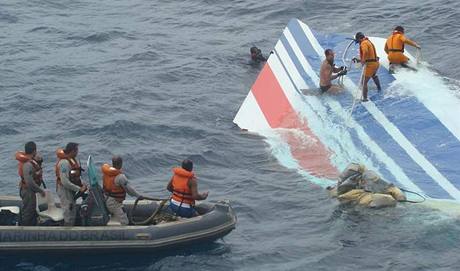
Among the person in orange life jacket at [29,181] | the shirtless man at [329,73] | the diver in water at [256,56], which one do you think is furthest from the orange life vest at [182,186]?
the diver in water at [256,56]

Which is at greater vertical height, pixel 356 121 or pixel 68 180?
pixel 356 121

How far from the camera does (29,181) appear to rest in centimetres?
1596

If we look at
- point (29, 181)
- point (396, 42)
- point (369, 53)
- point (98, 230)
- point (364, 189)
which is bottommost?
point (98, 230)

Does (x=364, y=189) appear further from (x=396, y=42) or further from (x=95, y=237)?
(x=396, y=42)

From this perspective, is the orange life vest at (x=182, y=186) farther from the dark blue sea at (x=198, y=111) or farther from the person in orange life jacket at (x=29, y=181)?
the person in orange life jacket at (x=29, y=181)

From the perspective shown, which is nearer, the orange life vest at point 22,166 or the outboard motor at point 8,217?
the orange life vest at point 22,166

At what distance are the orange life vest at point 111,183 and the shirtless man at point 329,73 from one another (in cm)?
902

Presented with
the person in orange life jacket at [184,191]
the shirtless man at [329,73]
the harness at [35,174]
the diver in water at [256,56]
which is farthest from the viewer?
the diver in water at [256,56]

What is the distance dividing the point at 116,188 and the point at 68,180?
0.87 meters

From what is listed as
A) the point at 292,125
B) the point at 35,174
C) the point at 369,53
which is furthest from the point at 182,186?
the point at 369,53

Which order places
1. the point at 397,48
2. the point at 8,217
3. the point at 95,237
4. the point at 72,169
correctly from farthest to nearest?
the point at 397,48
the point at 8,217
the point at 72,169
the point at 95,237

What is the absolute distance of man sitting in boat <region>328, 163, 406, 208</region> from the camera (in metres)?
17.6

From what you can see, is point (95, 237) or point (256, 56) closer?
point (95, 237)

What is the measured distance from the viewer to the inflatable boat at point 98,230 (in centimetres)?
1588
